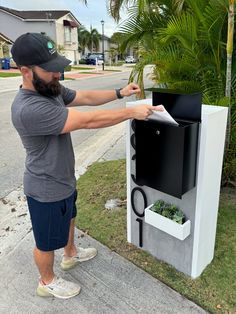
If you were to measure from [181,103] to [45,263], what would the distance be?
1.45 metres

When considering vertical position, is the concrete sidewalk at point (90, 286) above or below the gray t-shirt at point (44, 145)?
below

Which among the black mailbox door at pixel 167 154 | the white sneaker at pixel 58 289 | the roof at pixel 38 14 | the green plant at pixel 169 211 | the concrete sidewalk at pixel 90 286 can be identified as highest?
the roof at pixel 38 14

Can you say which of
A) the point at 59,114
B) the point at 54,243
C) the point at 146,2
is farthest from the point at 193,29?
the point at 54,243

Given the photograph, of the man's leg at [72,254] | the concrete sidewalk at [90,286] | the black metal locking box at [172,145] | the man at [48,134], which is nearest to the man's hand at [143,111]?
the man at [48,134]

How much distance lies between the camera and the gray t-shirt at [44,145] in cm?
180

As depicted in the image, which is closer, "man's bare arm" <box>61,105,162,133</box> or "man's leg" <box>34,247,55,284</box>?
"man's bare arm" <box>61,105,162,133</box>

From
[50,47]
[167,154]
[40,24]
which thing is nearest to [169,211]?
[167,154]

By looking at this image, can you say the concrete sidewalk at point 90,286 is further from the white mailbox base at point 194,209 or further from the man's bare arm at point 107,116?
the man's bare arm at point 107,116

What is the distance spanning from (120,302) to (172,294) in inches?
14.9

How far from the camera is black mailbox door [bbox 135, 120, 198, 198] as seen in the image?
1.96m

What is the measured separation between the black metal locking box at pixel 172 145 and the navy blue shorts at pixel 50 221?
62cm

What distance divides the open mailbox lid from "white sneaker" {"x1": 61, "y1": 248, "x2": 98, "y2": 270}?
1.38m

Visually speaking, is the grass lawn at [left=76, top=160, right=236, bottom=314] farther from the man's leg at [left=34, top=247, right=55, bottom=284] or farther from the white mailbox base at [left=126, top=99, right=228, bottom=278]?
the man's leg at [left=34, top=247, right=55, bottom=284]

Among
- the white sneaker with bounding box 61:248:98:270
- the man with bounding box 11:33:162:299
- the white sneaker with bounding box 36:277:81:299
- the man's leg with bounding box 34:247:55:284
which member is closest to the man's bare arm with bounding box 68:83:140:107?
the man with bounding box 11:33:162:299
